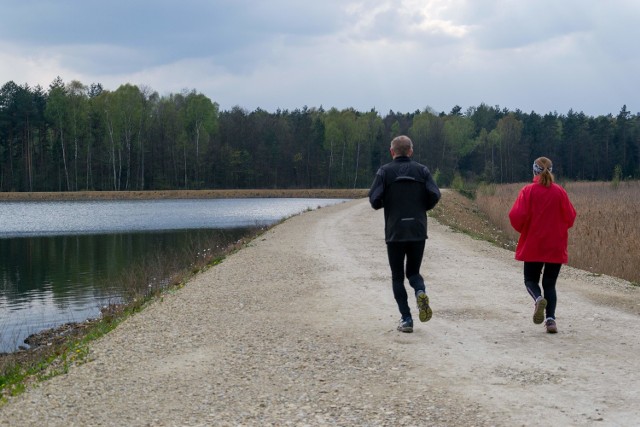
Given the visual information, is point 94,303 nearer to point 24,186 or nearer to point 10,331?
point 10,331

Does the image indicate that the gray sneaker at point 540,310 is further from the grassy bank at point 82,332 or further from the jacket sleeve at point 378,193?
the grassy bank at point 82,332

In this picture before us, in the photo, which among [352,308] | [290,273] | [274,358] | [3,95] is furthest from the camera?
[3,95]

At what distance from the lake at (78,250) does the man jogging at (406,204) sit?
7.31 meters

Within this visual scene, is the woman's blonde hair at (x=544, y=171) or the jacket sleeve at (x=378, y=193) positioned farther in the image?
the woman's blonde hair at (x=544, y=171)

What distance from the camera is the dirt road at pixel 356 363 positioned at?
5.39 m

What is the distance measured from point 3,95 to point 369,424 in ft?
277

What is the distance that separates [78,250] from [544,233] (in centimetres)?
2267

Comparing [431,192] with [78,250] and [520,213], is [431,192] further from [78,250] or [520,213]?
[78,250]

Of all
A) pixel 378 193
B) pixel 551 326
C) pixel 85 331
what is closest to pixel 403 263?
pixel 378 193

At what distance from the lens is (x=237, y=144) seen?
326ft

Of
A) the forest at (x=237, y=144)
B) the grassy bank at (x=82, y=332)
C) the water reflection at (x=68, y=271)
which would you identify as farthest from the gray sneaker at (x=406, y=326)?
the forest at (x=237, y=144)

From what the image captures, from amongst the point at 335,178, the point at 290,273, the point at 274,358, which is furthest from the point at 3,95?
the point at 274,358

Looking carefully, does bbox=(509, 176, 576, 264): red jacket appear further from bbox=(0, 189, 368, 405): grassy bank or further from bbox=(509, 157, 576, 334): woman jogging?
bbox=(0, 189, 368, 405): grassy bank

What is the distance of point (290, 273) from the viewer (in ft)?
46.4
